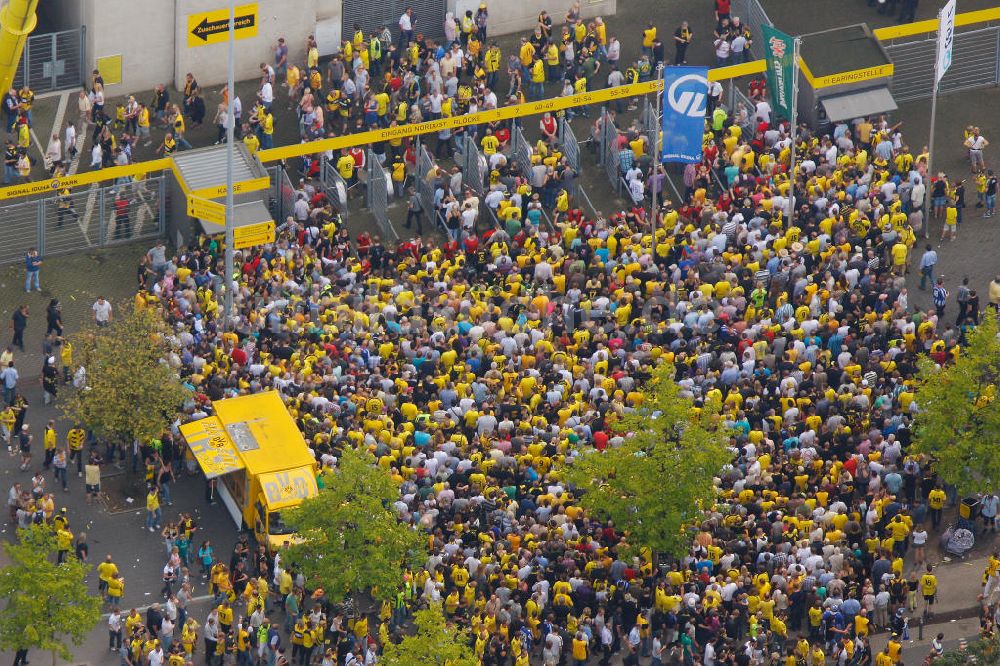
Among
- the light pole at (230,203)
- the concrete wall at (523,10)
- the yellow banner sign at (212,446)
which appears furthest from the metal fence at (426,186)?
the yellow banner sign at (212,446)

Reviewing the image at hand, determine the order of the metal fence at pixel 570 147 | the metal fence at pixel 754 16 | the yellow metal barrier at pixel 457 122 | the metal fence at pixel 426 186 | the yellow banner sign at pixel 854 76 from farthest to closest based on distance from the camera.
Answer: the metal fence at pixel 754 16
the yellow banner sign at pixel 854 76
the metal fence at pixel 570 147
the metal fence at pixel 426 186
the yellow metal barrier at pixel 457 122

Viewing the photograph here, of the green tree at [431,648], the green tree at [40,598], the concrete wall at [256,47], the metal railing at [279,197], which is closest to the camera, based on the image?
the green tree at [431,648]

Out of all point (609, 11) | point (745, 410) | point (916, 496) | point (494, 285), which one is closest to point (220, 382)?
point (494, 285)

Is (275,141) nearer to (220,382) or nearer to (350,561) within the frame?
(220,382)

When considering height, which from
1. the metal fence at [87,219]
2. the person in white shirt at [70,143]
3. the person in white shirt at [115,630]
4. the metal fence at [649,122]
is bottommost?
the person in white shirt at [115,630]

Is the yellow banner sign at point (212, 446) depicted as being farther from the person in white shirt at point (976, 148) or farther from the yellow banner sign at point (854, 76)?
the person in white shirt at point (976, 148)

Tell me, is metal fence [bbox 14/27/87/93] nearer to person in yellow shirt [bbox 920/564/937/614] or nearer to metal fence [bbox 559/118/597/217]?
metal fence [bbox 559/118/597/217]
